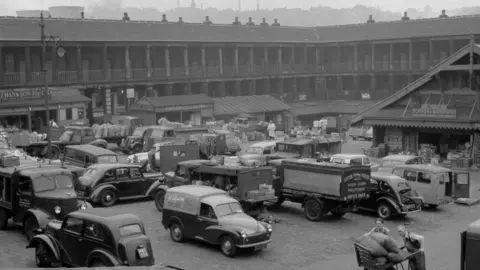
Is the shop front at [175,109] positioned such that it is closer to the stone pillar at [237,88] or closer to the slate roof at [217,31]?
the slate roof at [217,31]

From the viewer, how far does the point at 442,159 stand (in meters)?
37.6

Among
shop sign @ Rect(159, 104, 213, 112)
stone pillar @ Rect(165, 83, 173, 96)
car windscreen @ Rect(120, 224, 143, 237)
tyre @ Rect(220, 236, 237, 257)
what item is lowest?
tyre @ Rect(220, 236, 237, 257)

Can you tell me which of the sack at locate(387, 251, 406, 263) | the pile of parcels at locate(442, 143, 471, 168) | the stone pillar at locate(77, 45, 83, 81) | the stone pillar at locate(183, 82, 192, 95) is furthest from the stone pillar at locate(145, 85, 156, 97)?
the sack at locate(387, 251, 406, 263)

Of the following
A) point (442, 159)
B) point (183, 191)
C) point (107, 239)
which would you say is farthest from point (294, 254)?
point (442, 159)

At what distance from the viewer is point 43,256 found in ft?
53.7

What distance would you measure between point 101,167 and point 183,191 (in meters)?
6.08

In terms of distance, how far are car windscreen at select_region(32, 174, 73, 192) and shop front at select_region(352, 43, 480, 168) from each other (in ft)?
70.2

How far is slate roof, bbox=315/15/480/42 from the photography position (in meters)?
63.7

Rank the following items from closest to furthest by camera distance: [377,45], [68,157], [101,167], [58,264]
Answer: [58,264], [101,167], [68,157], [377,45]

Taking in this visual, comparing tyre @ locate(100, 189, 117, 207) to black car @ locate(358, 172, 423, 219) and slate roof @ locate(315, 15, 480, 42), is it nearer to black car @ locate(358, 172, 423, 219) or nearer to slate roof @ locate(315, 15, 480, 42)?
black car @ locate(358, 172, 423, 219)

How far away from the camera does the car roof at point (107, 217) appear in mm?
15039

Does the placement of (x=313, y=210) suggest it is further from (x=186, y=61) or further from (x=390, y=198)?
(x=186, y=61)

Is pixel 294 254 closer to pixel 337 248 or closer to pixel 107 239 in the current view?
pixel 337 248

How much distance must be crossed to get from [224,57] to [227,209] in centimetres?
5090
